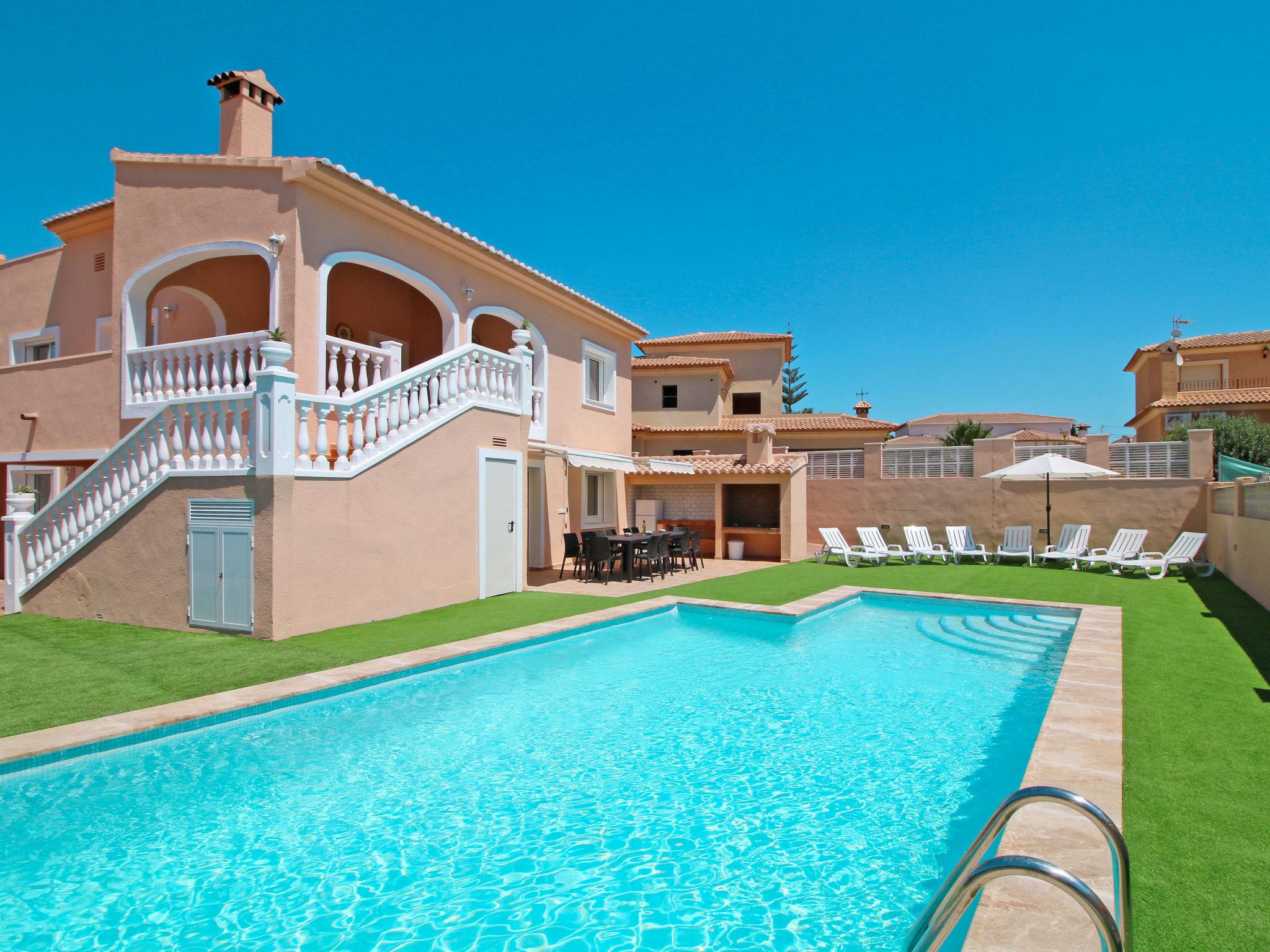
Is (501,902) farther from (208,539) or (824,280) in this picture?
(824,280)

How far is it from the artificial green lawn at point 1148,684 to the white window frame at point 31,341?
9603 mm

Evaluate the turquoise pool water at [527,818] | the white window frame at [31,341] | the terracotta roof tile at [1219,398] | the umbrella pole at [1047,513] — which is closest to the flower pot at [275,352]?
the turquoise pool water at [527,818]

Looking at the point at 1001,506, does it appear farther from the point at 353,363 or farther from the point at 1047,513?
the point at 353,363

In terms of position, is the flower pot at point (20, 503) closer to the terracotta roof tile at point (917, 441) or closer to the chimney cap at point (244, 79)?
the chimney cap at point (244, 79)

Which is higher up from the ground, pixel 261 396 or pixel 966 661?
pixel 261 396

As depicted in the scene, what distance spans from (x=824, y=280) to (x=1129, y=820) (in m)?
42.8

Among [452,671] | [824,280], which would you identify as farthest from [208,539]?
[824,280]

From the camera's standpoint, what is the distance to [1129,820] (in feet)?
17.6

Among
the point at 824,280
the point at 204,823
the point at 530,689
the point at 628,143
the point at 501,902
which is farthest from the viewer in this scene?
the point at 824,280

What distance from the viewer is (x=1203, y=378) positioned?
52500mm

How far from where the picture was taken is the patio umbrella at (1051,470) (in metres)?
24.8

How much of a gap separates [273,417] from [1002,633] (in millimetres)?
15380

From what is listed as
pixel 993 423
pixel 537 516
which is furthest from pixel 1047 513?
pixel 993 423

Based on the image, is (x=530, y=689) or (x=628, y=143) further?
(x=628, y=143)
